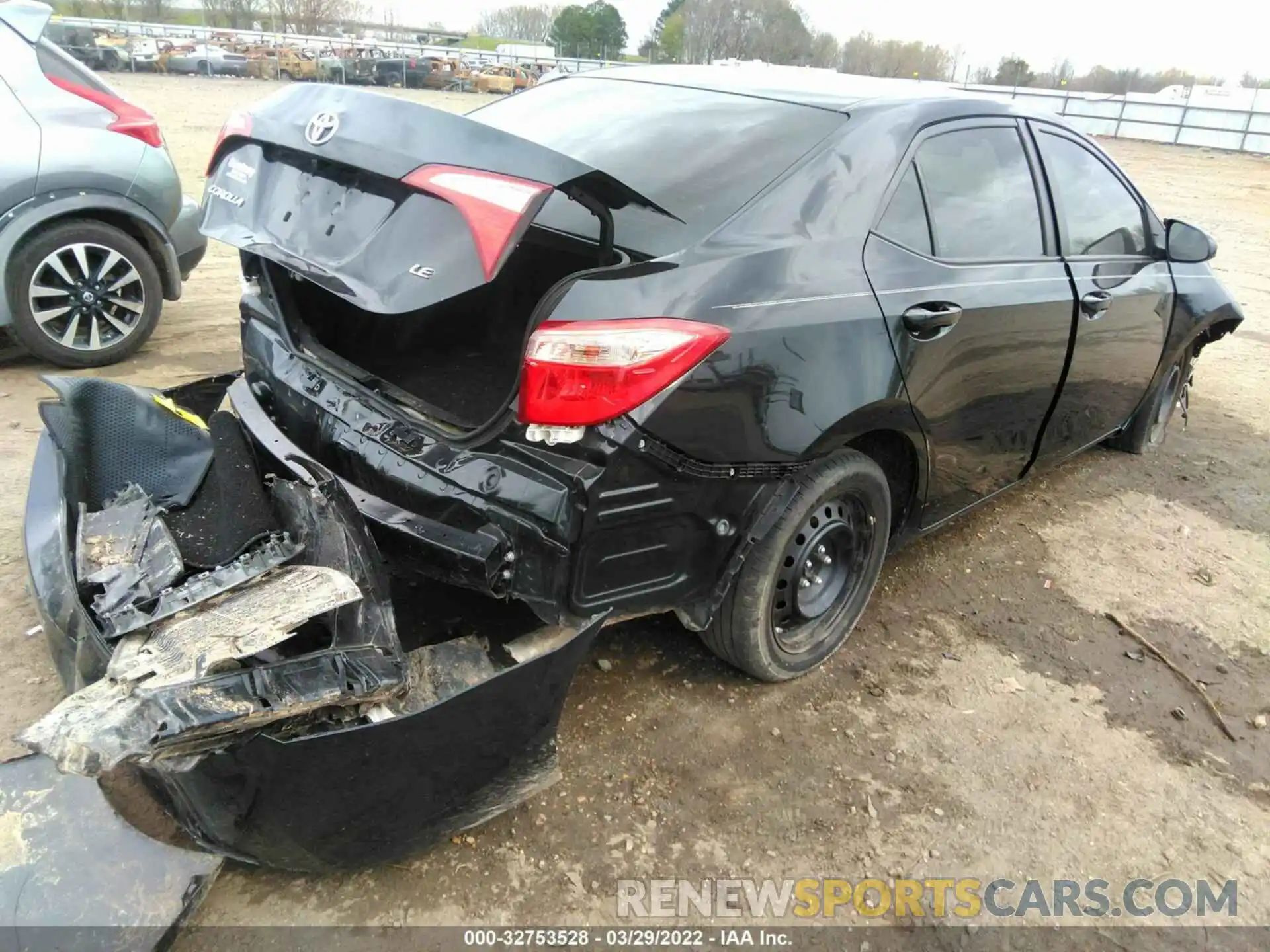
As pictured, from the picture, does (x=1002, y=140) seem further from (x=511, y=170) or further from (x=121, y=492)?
(x=121, y=492)

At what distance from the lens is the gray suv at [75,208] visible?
179 inches

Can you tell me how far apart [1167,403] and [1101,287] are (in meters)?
2.05

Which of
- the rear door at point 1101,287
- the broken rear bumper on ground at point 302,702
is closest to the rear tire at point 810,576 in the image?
the broken rear bumper on ground at point 302,702

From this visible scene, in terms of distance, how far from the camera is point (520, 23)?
7862cm

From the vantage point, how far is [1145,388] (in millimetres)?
4359

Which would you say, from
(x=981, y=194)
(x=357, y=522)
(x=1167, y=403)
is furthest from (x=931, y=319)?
(x=1167, y=403)

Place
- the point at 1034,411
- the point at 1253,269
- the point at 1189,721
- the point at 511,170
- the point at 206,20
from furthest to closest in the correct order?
the point at 206,20
the point at 1253,269
the point at 1034,411
the point at 1189,721
the point at 511,170

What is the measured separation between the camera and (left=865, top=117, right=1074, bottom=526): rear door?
265 centimetres

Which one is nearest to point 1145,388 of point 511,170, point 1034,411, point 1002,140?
point 1034,411

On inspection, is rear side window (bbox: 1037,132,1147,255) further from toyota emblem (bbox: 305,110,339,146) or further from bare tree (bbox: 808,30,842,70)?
bare tree (bbox: 808,30,842,70)

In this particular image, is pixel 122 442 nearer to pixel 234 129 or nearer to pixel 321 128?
pixel 234 129

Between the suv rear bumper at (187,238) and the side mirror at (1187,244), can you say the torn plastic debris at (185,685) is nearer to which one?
the side mirror at (1187,244)

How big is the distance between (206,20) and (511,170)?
71.7 metres

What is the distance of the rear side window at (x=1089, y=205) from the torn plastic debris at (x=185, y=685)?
299 cm
